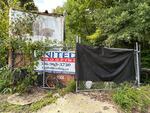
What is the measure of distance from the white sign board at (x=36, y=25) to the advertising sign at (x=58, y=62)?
1.35 metres

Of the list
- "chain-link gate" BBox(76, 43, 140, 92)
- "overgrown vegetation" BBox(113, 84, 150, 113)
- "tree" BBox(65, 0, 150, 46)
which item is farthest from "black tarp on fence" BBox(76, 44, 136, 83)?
"tree" BBox(65, 0, 150, 46)

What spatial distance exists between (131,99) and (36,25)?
5.22 meters

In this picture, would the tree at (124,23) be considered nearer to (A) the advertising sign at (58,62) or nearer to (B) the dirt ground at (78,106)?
(A) the advertising sign at (58,62)

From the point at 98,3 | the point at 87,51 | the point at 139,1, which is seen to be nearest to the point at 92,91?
the point at 87,51

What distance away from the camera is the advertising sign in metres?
10.3

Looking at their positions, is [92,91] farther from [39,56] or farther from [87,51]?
[39,56]

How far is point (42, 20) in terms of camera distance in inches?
483

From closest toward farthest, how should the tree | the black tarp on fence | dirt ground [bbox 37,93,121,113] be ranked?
1. dirt ground [bbox 37,93,121,113]
2. the black tarp on fence
3. the tree

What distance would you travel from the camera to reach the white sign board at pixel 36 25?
11.0 metres

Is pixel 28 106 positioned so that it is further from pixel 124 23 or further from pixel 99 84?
pixel 124 23

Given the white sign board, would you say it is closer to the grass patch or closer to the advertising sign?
the advertising sign

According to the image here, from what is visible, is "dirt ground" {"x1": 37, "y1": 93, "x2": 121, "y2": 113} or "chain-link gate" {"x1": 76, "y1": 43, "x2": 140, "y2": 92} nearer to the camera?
"dirt ground" {"x1": 37, "y1": 93, "x2": 121, "y2": 113}

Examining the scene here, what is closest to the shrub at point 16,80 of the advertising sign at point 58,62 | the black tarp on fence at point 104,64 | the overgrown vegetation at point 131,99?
the advertising sign at point 58,62

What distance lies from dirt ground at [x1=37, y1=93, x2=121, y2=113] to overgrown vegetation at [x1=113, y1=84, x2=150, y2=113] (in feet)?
1.20
